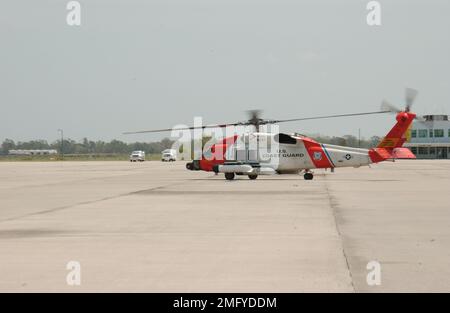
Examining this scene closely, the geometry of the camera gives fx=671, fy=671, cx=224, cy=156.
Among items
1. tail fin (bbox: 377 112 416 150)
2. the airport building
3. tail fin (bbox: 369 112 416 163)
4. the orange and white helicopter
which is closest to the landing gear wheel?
the orange and white helicopter

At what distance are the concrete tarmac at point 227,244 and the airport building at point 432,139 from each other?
4823 inches

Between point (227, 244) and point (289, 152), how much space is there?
27.4m

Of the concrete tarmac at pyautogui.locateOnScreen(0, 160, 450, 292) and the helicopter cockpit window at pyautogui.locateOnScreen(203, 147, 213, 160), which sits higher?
the helicopter cockpit window at pyautogui.locateOnScreen(203, 147, 213, 160)

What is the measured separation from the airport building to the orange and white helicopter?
105m

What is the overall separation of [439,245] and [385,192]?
15.8 m

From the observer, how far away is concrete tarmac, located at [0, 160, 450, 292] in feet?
30.5

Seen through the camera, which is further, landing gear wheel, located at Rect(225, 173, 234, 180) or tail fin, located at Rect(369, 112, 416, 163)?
landing gear wheel, located at Rect(225, 173, 234, 180)

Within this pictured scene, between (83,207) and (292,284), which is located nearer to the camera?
(292,284)

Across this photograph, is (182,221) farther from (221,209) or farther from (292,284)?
(292,284)

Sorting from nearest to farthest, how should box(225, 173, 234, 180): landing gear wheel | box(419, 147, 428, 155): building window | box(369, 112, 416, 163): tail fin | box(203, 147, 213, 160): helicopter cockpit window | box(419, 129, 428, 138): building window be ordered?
box(369, 112, 416, 163): tail fin → box(225, 173, 234, 180): landing gear wheel → box(203, 147, 213, 160): helicopter cockpit window → box(419, 129, 428, 138): building window → box(419, 147, 428, 155): building window

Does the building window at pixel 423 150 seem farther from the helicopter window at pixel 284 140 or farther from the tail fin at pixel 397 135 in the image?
the helicopter window at pixel 284 140

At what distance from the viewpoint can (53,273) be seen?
9.95 meters

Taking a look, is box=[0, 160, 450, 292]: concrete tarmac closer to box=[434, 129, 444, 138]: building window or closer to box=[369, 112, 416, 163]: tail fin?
box=[369, 112, 416, 163]: tail fin
